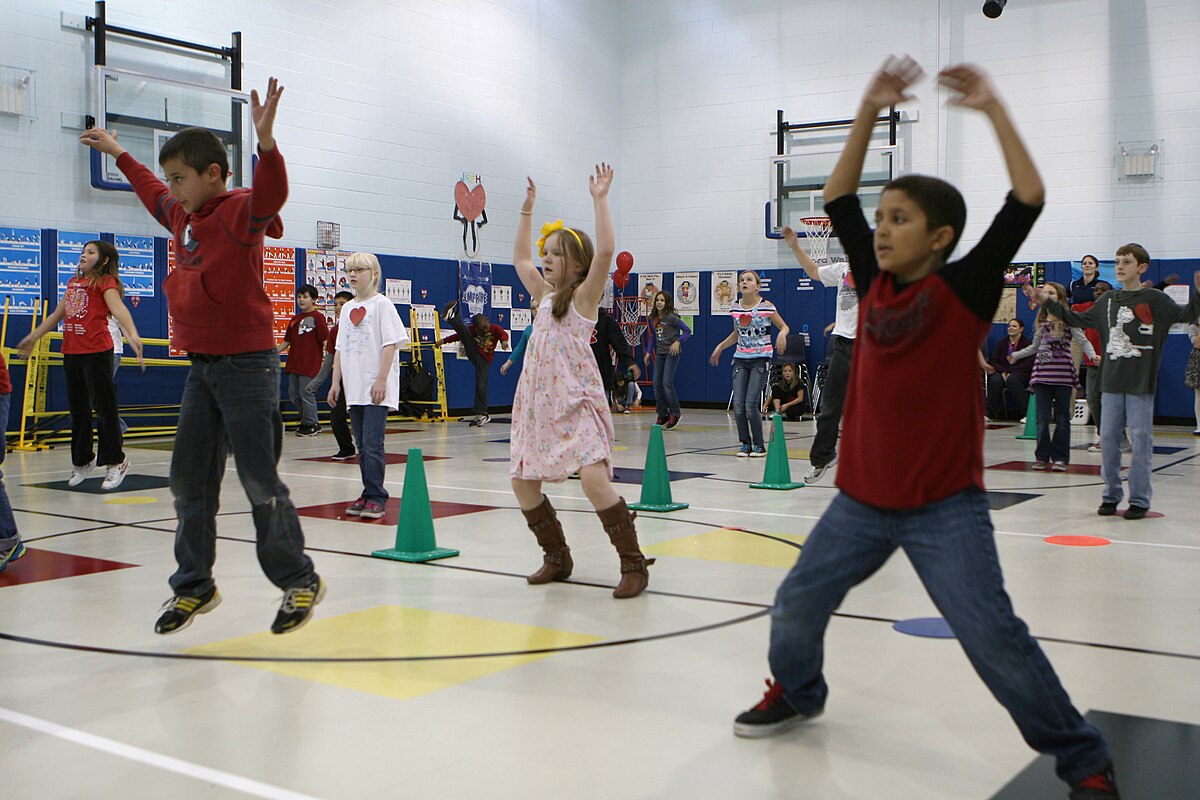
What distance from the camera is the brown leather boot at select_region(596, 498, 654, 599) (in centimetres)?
489

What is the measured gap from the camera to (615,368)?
20141mm

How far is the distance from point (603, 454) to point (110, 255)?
221 inches

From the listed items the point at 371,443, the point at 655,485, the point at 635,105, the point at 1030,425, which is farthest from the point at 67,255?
the point at 1030,425

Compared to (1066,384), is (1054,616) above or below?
below

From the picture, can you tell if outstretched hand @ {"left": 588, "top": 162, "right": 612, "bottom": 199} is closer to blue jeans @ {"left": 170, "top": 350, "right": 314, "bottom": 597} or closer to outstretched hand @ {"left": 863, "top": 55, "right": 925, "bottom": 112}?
blue jeans @ {"left": 170, "top": 350, "right": 314, "bottom": 597}

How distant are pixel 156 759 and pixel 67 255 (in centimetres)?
1180

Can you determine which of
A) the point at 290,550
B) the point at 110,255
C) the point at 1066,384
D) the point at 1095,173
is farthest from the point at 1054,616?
the point at 1095,173

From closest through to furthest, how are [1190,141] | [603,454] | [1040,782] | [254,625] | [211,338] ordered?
[1040,782] → [211,338] → [254,625] → [603,454] → [1190,141]

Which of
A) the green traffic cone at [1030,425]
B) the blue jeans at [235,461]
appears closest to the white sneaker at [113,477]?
the blue jeans at [235,461]

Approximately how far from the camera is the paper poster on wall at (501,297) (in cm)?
1897

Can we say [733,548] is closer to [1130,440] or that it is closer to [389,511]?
[389,511]

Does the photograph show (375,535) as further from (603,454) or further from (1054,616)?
(1054,616)

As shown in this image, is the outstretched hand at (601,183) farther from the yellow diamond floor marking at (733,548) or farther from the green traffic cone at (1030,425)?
the green traffic cone at (1030,425)

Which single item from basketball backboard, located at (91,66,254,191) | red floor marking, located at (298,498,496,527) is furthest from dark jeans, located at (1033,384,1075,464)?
basketball backboard, located at (91,66,254,191)
